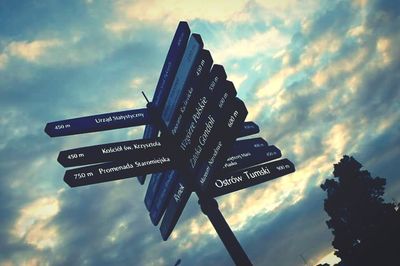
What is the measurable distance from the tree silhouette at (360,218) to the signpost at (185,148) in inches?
673

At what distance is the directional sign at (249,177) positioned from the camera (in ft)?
17.3


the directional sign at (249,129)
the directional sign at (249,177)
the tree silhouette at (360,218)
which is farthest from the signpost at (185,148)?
the tree silhouette at (360,218)

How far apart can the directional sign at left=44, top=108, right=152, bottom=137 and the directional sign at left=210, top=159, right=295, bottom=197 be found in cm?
212

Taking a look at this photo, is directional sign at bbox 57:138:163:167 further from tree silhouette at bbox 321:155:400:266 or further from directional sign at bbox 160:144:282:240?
tree silhouette at bbox 321:155:400:266

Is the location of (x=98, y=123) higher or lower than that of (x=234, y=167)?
higher

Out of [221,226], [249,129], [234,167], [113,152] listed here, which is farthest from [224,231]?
[249,129]

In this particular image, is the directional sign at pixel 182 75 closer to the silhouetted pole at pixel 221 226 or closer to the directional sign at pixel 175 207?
the silhouetted pole at pixel 221 226

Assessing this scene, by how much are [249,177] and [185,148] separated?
122 cm

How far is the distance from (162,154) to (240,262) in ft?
7.22

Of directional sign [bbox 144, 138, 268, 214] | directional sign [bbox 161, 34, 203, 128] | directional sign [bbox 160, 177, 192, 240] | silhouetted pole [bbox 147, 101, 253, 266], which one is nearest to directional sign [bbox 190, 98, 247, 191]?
silhouetted pole [bbox 147, 101, 253, 266]

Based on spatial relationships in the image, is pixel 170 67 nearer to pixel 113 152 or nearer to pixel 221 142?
pixel 113 152

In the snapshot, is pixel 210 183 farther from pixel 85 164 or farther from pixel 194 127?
pixel 85 164

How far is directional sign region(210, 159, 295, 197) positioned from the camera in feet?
17.3

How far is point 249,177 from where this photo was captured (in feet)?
18.5
